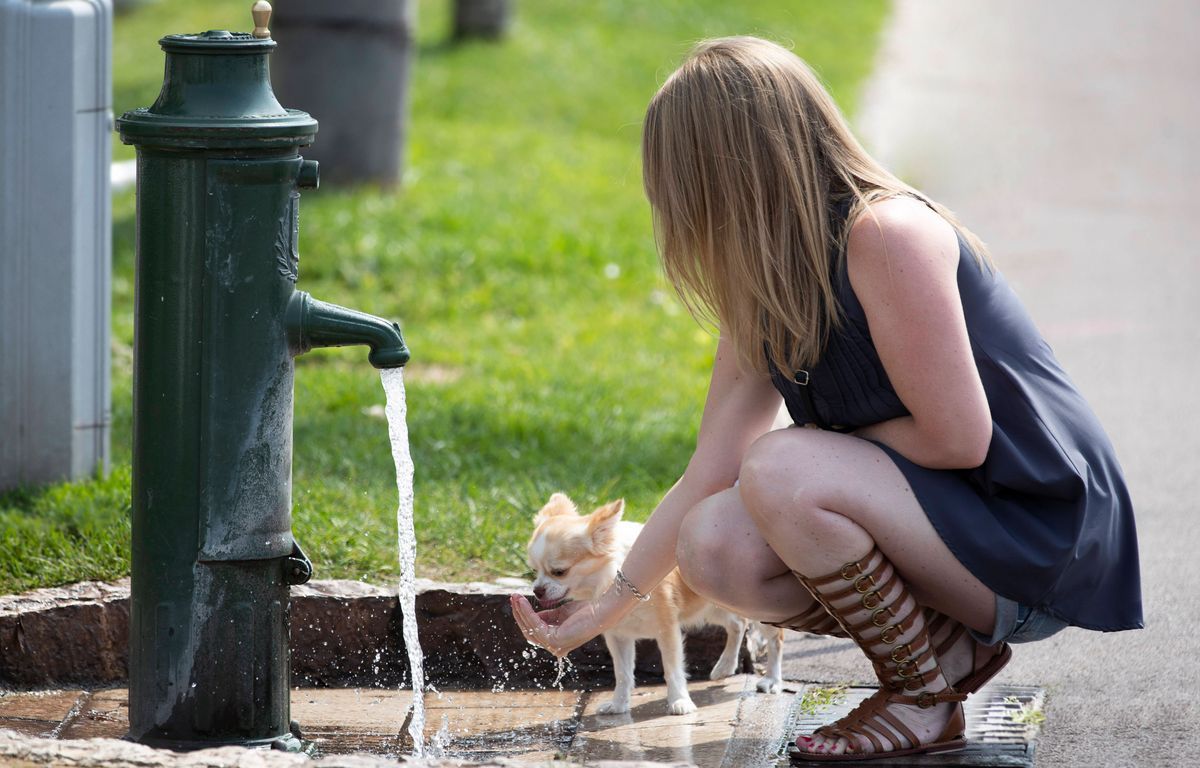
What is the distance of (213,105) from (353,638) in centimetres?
139

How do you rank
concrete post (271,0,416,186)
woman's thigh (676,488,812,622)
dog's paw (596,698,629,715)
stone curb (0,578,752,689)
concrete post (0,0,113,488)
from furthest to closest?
concrete post (271,0,416,186)
concrete post (0,0,113,488)
stone curb (0,578,752,689)
dog's paw (596,698,629,715)
woman's thigh (676,488,812,622)

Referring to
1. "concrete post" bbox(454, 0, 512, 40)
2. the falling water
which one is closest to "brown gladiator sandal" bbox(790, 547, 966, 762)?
the falling water

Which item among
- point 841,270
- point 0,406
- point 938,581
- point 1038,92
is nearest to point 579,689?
point 938,581

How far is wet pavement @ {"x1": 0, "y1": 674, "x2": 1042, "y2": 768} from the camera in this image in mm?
3053

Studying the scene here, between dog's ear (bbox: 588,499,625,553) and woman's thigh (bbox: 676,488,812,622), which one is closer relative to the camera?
woman's thigh (bbox: 676,488,812,622)

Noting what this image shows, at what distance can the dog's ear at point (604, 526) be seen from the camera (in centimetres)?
348

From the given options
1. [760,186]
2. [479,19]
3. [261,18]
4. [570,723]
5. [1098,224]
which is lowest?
[570,723]

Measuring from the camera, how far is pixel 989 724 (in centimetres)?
314

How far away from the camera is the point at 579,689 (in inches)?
144

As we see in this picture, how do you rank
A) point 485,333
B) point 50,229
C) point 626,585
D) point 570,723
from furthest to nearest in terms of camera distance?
point 485,333 → point 50,229 → point 570,723 → point 626,585

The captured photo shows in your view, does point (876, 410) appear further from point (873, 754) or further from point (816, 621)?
point (873, 754)

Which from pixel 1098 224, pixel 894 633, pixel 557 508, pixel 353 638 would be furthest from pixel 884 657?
pixel 1098 224

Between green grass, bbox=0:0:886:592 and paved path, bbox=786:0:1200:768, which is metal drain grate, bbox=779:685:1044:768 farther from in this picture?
green grass, bbox=0:0:886:592

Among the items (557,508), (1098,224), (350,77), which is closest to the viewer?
(557,508)
